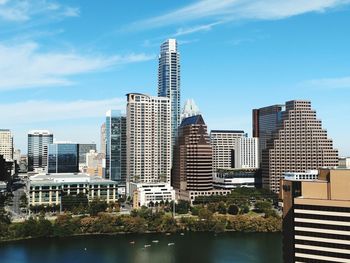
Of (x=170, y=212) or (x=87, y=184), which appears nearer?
(x=170, y=212)

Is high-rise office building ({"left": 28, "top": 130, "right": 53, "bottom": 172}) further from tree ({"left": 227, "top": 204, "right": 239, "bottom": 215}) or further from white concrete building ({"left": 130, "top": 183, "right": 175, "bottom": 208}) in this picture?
tree ({"left": 227, "top": 204, "right": 239, "bottom": 215})

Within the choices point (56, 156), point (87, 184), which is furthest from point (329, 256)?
point (56, 156)

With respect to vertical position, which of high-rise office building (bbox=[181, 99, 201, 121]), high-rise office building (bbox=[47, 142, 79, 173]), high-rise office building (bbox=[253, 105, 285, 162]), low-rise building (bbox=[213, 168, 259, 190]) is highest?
high-rise office building (bbox=[181, 99, 201, 121])

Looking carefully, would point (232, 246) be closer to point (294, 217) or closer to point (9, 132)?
point (294, 217)

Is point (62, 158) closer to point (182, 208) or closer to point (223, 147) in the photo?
point (223, 147)

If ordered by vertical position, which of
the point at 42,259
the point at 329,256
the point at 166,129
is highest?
the point at 166,129

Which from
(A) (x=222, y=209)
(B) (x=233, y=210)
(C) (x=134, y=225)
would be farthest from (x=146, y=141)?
(C) (x=134, y=225)

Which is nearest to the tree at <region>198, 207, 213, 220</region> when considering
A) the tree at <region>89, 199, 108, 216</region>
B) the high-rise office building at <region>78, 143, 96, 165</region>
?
the tree at <region>89, 199, 108, 216</region>
